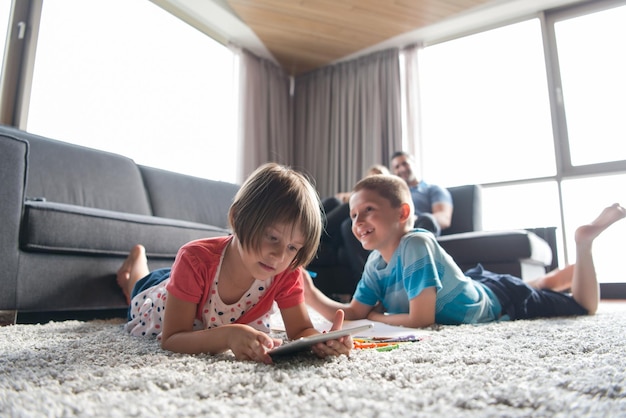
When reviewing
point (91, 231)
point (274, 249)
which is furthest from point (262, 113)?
point (274, 249)

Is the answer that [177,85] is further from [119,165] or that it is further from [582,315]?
[582,315]

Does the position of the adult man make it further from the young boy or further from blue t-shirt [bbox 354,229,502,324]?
blue t-shirt [bbox 354,229,502,324]

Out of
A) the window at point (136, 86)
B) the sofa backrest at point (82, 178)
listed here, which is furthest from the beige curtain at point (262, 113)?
the sofa backrest at point (82, 178)

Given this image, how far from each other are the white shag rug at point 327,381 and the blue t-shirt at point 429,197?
1.82 meters

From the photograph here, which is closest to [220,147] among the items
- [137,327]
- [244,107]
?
[244,107]

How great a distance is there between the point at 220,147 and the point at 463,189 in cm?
215

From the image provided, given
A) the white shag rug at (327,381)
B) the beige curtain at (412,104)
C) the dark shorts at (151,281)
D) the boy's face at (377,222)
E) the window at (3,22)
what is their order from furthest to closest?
the beige curtain at (412,104)
the window at (3,22)
the boy's face at (377,222)
the dark shorts at (151,281)
the white shag rug at (327,381)

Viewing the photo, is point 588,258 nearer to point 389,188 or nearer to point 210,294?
point 389,188

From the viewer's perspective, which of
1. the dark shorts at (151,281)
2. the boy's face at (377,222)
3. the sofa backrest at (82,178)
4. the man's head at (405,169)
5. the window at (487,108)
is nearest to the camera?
the dark shorts at (151,281)

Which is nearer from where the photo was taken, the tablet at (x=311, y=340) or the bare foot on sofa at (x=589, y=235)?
the tablet at (x=311, y=340)

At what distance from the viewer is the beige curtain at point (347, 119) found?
395 centimetres

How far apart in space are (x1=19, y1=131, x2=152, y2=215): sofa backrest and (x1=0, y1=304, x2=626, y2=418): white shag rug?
1.20 metres

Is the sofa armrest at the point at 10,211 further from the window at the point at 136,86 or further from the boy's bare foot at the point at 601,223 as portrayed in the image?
the boy's bare foot at the point at 601,223

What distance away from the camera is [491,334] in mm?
1022
